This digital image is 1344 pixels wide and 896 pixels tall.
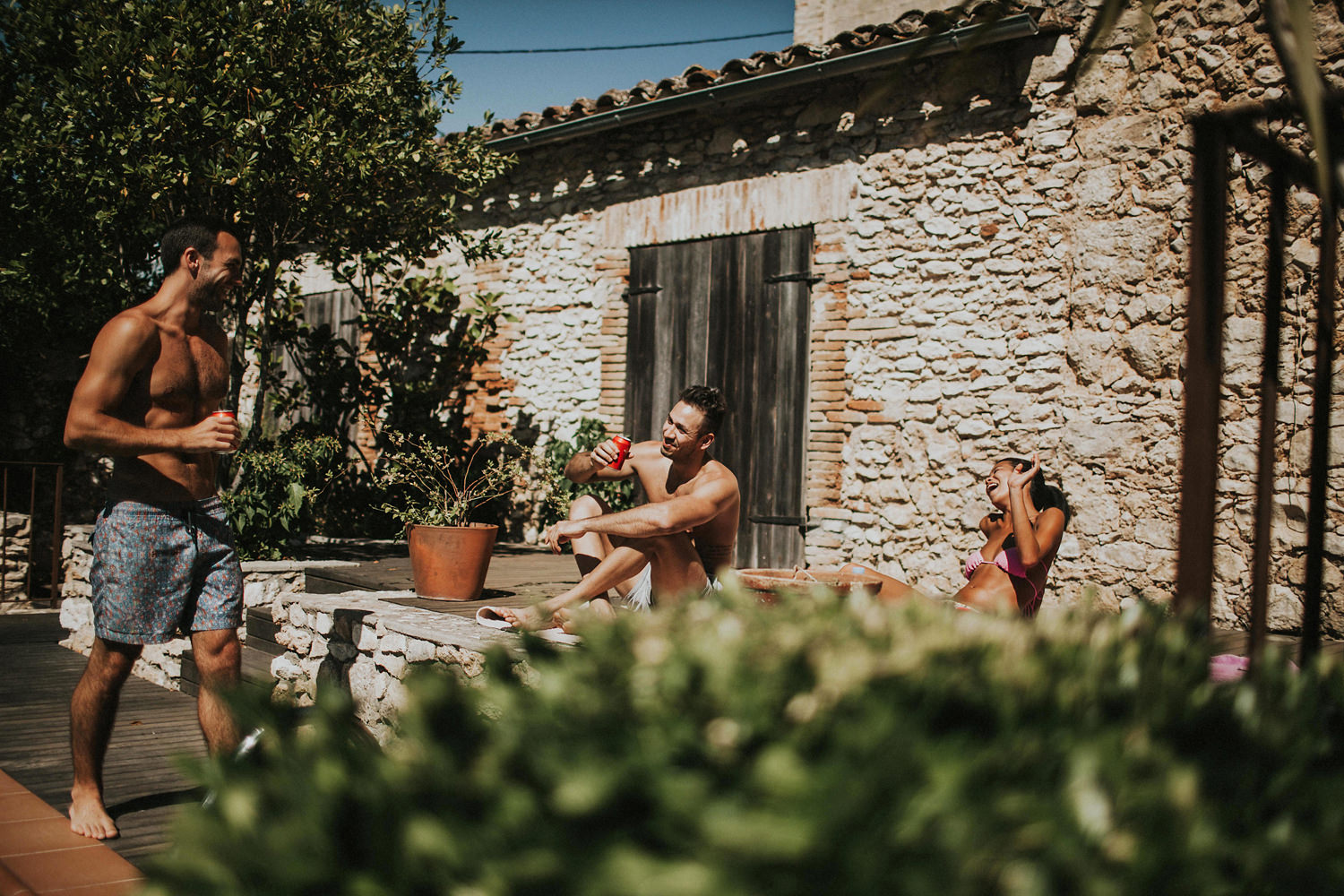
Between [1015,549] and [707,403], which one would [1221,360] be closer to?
[707,403]

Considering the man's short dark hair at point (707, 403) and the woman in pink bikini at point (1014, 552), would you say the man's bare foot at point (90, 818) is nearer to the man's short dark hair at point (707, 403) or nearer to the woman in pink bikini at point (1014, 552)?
the man's short dark hair at point (707, 403)

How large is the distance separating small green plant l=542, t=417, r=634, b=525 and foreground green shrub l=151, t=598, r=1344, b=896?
6.06 m

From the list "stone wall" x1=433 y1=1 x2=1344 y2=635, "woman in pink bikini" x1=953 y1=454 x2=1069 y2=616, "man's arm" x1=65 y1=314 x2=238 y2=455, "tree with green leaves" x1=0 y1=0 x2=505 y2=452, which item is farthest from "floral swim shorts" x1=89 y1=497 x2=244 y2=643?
"stone wall" x1=433 y1=1 x2=1344 y2=635

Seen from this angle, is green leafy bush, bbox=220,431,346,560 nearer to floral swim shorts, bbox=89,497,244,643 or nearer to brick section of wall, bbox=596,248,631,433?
brick section of wall, bbox=596,248,631,433

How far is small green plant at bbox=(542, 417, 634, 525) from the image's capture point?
293 inches

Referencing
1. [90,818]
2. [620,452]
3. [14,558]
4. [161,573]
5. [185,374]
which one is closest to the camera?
[90,818]

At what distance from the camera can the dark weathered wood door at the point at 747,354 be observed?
22.2ft

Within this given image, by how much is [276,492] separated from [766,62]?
4417 millimetres

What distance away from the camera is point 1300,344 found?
205 inches

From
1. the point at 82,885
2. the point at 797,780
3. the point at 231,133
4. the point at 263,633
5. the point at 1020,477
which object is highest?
the point at 231,133

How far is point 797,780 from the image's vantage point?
909 millimetres

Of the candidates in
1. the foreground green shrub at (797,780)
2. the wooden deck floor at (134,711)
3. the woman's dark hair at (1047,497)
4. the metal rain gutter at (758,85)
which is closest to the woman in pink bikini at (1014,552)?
the wooden deck floor at (134,711)

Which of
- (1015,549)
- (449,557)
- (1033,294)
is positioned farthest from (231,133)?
(1015,549)

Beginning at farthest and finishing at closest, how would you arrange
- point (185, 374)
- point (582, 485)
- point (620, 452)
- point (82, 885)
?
point (582, 485)
point (620, 452)
point (185, 374)
point (82, 885)
